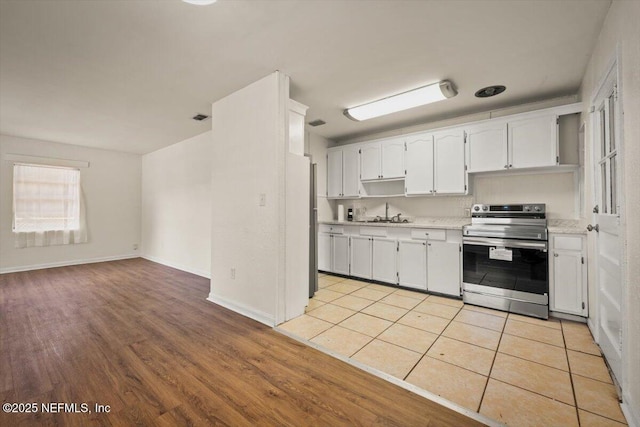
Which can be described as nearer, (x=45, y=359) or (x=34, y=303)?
(x=45, y=359)

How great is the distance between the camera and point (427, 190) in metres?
3.81

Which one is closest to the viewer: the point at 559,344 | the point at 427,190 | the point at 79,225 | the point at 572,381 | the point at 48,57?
the point at 572,381

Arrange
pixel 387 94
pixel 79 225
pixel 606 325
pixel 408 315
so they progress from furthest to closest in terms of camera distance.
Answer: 1. pixel 79 225
2. pixel 387 94
3. pixel 408 315
4. pixel 606 325

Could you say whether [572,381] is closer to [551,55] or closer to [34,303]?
[551,55]

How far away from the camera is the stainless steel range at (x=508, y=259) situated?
9.18ft

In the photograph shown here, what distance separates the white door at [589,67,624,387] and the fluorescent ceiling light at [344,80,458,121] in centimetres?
122

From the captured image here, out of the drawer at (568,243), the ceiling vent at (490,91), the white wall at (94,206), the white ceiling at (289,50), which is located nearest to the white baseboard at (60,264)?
the white wall at (94,206)

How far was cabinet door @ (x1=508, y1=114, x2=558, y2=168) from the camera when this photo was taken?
3.01 meters

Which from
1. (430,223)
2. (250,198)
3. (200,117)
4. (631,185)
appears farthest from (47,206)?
(631,185)

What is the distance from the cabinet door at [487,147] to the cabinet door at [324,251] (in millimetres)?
2360

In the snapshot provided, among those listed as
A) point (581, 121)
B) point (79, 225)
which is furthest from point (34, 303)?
point (581, 121)

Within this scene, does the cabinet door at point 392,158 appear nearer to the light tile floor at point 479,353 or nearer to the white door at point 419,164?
the white door at point 419,164

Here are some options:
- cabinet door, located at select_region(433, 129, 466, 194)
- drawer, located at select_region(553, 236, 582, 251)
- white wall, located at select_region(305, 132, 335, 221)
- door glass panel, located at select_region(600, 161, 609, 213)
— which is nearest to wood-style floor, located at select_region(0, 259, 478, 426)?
door glass panel, located at select_region(600, 161, 609, 213)

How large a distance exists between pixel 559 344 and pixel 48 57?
506 cm
